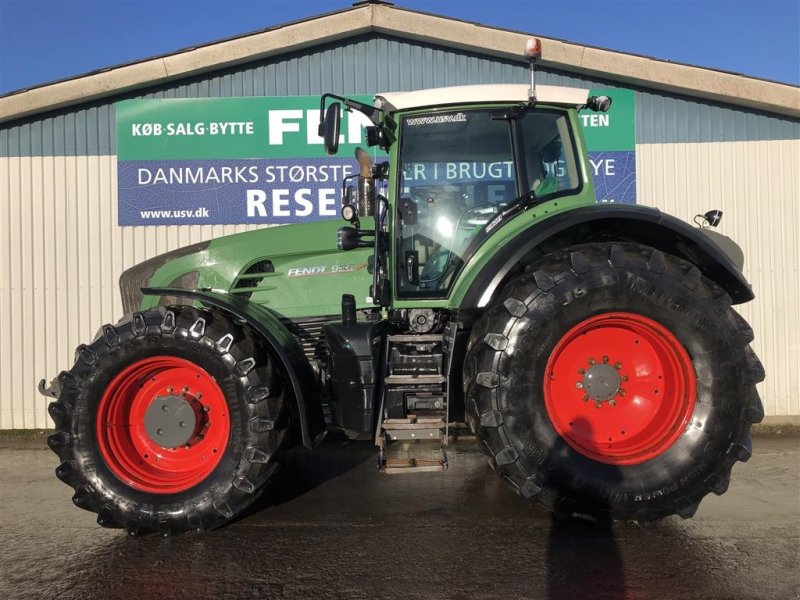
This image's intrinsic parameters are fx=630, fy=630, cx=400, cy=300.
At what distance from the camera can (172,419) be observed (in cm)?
361

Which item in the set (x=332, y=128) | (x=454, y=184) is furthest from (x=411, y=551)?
(x=332, y=128)

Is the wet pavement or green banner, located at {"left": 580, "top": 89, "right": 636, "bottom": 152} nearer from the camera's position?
the wet pavement

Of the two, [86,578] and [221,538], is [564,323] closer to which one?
[221,538]

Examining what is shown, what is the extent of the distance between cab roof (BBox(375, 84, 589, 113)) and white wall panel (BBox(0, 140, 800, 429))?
351 cm

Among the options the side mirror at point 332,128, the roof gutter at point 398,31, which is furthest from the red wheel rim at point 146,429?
the roof gutter at point 398,31

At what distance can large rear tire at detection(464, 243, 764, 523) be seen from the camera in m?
3.28

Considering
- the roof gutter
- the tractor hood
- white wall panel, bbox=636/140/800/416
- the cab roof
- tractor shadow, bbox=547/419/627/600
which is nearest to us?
tractor shadow, bbox=547/419/627/600

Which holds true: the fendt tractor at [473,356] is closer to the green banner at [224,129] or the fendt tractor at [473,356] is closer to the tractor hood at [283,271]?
the tractor hood at [283,271]

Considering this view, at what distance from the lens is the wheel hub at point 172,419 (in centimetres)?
361

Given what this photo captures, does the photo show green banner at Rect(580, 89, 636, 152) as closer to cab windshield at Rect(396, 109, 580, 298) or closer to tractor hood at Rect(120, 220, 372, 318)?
cab windshield at Rect(396, 109, 580, 298)

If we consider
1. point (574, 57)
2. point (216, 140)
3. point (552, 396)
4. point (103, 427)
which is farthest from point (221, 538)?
point (574, 57)

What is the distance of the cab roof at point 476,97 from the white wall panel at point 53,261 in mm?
4017

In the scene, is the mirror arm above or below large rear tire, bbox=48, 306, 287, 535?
above

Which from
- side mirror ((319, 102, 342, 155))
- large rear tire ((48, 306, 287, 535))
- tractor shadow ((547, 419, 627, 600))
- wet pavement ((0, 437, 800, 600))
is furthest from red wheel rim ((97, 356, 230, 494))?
tractor shadow ((547, 419, 627, 600))
